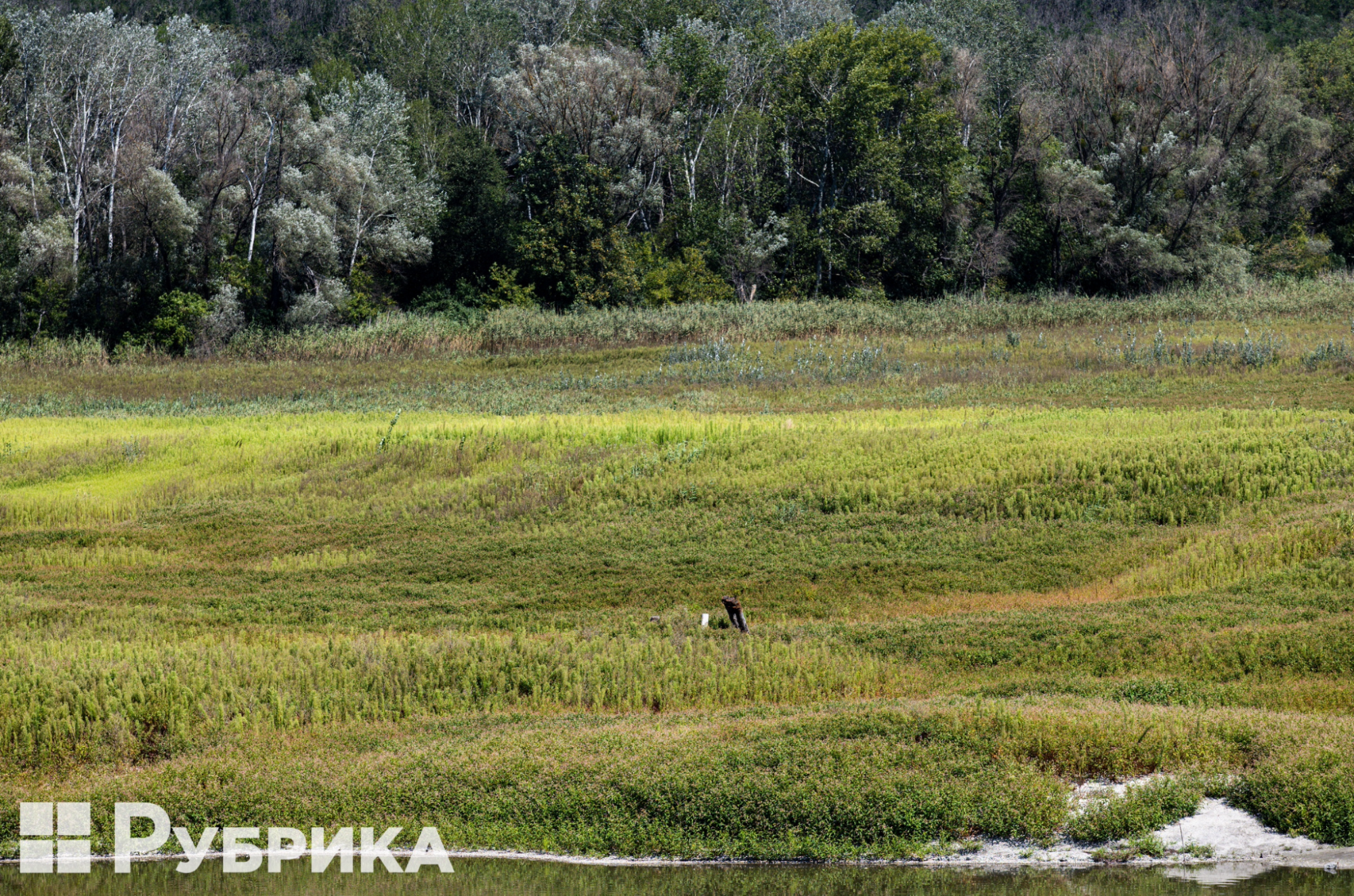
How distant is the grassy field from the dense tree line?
1066 inches

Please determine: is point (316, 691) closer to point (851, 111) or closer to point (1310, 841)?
point (1310, 841)

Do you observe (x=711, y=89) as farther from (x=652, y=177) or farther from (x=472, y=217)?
(x=472, y=217)

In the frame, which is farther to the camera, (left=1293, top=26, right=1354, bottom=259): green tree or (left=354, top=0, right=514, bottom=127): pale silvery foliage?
(left=354, top=0, right=514, bottom=127): pale silvery foliage

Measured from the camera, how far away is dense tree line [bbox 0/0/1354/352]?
6744cm

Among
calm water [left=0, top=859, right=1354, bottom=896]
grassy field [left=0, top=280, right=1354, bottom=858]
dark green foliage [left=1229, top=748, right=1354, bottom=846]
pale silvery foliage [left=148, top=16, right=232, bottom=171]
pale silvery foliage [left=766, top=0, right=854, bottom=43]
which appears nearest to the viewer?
calm water [left=0, top=859, right=1354, bottom=896]

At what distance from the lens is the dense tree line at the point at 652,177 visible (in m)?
67.4

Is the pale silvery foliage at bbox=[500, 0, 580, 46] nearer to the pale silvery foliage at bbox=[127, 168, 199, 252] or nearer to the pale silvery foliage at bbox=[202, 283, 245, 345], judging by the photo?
the pale silvery foliage at bbox=[127, 168, 199, 252]

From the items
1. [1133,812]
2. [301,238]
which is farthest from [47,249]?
[1133,812]

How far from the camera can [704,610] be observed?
70.1ft

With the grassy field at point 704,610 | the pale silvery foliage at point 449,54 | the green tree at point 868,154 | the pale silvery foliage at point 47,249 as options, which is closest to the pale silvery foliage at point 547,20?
the pale silvery foliage at point 449,54

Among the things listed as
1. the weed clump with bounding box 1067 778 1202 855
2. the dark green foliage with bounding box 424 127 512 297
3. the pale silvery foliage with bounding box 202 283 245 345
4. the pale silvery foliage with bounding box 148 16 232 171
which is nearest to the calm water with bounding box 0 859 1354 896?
the weed clump with bounding box 1067 778 1202 855

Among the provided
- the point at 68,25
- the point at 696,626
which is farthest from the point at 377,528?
the point at 68,25

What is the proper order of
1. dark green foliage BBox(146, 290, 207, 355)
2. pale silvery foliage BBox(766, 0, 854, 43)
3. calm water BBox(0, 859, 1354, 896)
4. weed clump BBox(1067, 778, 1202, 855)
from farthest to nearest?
pale silvery foliage BBox(766, 0, 854, 43) → dark green foliage BBox(146, 290, 207, 355) → weed clump BBox(1067, 778, 1202, 855) → calm water BBox(0, 859, 1354, 896)

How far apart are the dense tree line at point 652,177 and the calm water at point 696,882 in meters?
56.9
